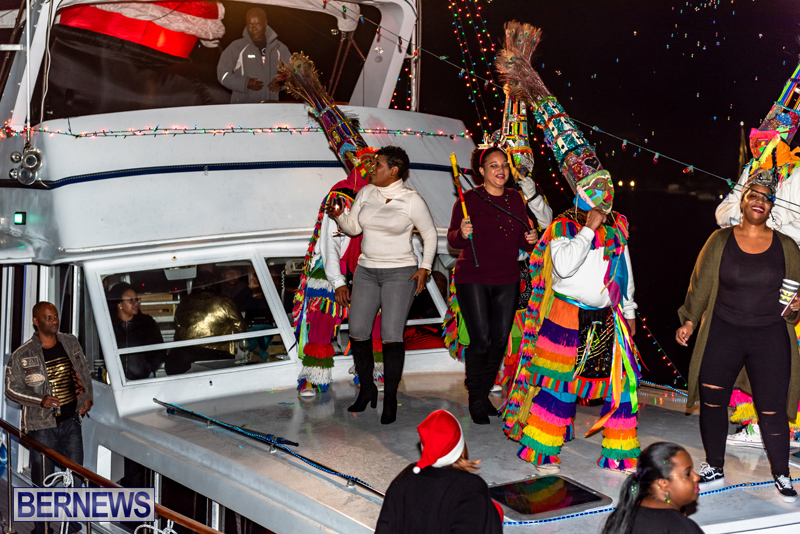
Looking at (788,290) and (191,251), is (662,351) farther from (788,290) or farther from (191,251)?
(191,251)

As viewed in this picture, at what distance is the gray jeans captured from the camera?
4738 mm

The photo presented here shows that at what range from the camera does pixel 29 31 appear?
5.84 m

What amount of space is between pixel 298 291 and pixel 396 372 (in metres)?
1.09

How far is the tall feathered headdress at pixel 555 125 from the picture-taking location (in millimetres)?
3953

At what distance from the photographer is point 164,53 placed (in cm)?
700

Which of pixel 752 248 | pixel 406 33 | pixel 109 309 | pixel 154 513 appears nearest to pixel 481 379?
pixel 752 248

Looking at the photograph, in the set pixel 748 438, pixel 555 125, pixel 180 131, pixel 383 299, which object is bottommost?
pixel 748 438

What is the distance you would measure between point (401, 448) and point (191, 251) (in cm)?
215

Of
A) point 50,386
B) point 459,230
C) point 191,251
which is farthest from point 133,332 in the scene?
point 459,230

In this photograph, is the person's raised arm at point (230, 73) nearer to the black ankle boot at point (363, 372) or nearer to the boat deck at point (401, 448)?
the boat deck at point (401, 448)

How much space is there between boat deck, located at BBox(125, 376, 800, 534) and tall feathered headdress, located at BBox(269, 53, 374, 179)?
4.94ft

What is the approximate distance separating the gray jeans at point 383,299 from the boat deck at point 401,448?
19.3 inches

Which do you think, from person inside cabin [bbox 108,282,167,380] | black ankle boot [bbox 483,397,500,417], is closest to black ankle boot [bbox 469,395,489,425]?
black ankle boot [bbox 483,397,500,417]

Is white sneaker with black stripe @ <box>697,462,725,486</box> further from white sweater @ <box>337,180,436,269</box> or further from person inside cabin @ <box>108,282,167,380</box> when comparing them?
person inside cabin @ <box>108,282,167,380</box>
